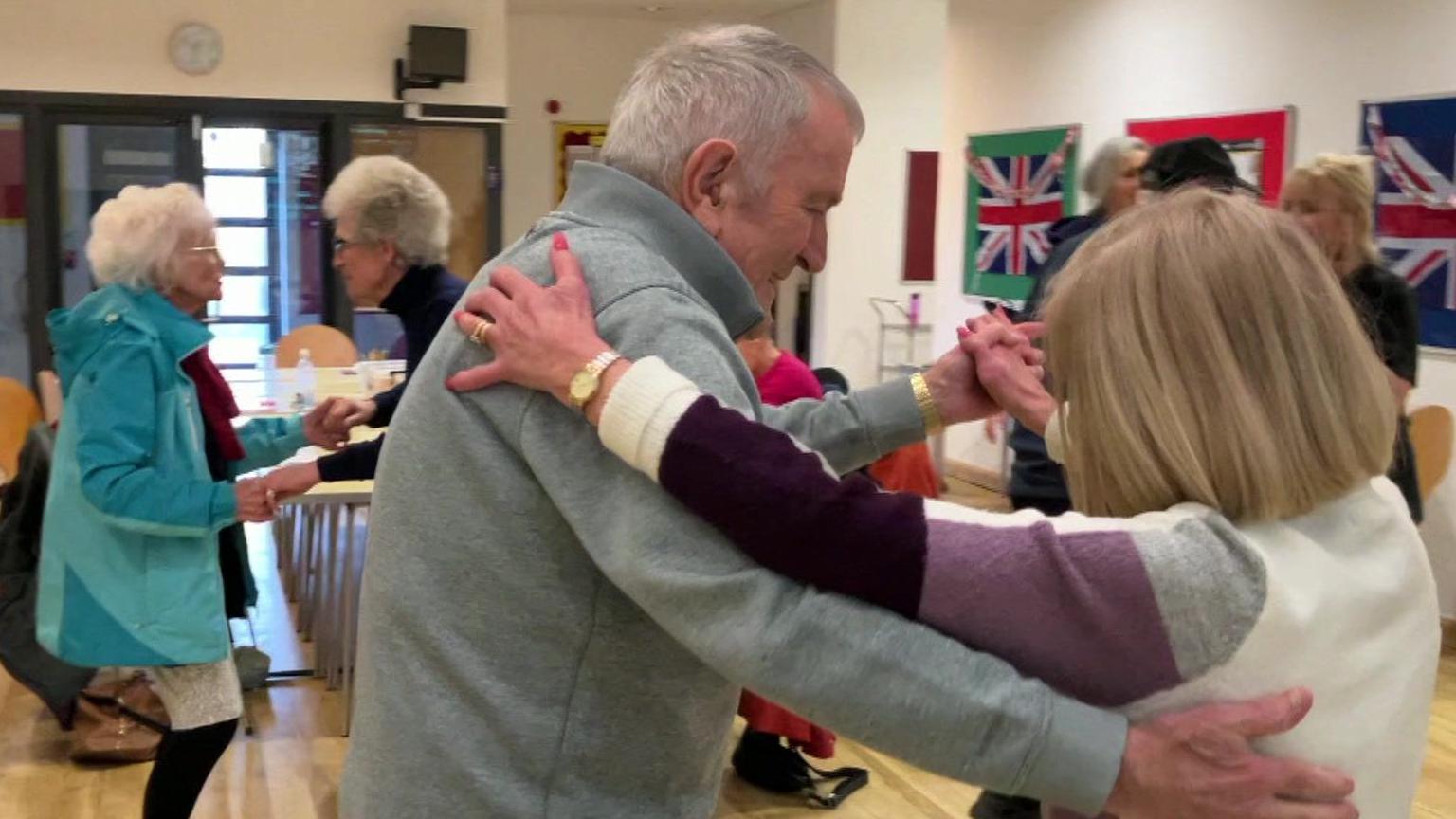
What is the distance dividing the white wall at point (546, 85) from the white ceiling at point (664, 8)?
0.15 m

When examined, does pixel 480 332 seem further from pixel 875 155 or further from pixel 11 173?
pixel 11 173

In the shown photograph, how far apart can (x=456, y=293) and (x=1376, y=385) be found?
7.94 feet

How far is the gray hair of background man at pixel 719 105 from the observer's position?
3.82 ft

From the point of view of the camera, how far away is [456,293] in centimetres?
319

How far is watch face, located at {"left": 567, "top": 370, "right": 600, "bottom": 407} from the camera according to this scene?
1.01 m

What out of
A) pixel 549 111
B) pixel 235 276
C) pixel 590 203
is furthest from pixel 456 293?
pixel 549 111

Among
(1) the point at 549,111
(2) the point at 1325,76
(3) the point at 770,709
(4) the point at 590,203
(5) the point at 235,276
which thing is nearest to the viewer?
(4) the point at 590,203

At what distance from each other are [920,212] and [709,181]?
7.54 metres

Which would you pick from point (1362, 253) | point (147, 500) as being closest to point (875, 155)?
point (1362, 253)

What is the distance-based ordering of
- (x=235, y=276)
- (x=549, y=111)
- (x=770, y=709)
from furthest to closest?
(x=549, y=111), (x=235, y=276), (x=770, y=709)

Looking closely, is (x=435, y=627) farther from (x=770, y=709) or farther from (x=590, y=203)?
(x=770, y=709)

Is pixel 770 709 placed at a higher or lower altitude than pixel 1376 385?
lower

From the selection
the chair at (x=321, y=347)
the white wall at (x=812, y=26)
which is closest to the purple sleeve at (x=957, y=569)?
the chair at (x=321, y=347)

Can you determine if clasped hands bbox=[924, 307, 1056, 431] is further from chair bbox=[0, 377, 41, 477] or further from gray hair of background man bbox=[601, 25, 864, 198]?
chair bbox=[0, 377, 41, 477]
